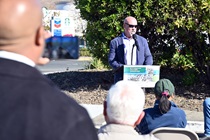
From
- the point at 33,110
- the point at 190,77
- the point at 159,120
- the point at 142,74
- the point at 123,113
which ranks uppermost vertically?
the point at 33,110

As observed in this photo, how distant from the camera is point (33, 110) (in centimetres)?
173

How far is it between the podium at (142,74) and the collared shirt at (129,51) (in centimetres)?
13

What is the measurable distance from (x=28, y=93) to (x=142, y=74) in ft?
A: 23.8

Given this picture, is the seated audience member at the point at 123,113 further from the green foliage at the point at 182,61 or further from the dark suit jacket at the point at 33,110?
the green foliage at the point at 182,61

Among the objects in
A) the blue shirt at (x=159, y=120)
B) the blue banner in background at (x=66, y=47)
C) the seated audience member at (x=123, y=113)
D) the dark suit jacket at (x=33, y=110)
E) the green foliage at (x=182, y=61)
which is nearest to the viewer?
the dark suit jacket at (x=33, y=110)

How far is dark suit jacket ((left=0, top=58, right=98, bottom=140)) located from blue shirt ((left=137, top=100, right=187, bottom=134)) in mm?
3623

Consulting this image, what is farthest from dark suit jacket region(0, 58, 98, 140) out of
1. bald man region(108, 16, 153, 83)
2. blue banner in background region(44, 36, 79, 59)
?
bald man region(108, 16, 153, 83)

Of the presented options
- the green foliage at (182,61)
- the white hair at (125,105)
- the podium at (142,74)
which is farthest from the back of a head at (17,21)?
the green foliage at (182,61)

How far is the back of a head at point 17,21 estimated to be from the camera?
1.78m

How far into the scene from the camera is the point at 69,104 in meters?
1.81

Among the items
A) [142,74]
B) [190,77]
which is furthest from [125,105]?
[190,77]

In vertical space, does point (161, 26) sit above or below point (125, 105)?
above

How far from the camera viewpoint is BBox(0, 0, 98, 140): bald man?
1.73 metres

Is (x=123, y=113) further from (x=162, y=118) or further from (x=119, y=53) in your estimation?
(x=119, y=53)
